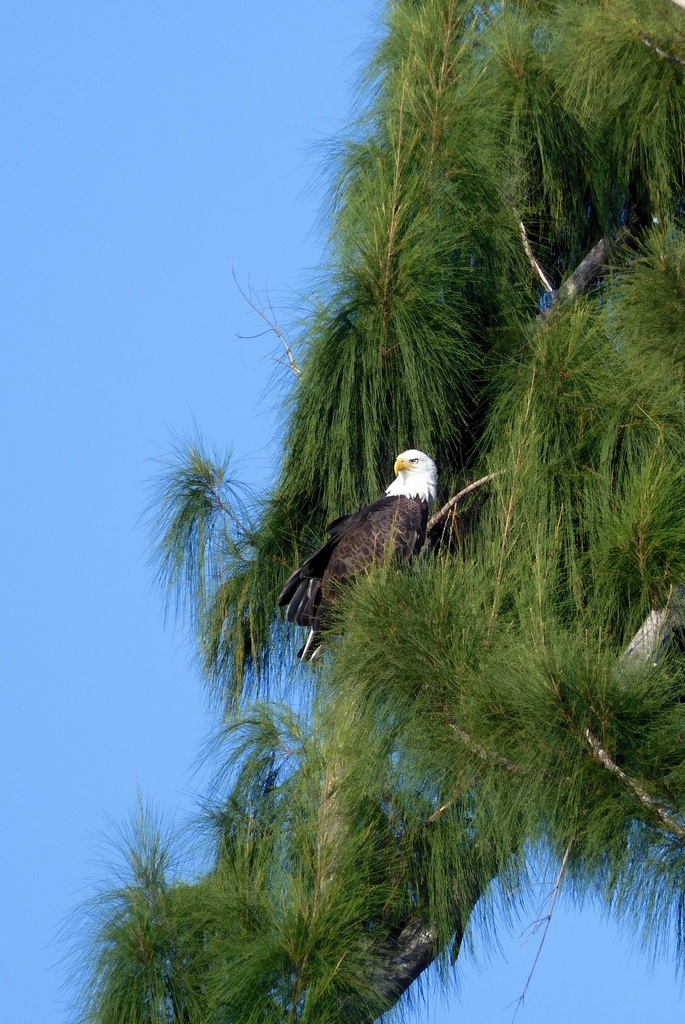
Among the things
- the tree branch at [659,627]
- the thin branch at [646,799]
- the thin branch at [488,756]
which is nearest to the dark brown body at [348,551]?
the tree branch at [659,627]

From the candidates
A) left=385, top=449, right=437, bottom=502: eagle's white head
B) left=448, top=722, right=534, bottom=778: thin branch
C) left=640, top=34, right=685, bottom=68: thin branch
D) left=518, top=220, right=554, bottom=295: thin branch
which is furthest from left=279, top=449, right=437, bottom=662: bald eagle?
left=640, top=34, right=685, bottom=68: thin branch

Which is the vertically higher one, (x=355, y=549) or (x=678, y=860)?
(x=355, y=549)

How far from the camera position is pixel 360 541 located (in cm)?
272

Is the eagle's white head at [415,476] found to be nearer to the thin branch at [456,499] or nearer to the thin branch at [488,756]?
the thin branch at [456,499]

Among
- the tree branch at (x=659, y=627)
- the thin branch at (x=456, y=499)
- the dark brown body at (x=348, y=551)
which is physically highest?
the thin branch at (x=456, y=499)

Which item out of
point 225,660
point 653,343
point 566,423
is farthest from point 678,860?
point 225,660

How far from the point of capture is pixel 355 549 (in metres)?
2.71

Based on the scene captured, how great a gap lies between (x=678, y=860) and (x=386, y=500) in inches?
39.6

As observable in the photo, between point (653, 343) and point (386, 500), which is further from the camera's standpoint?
point (386, 500)

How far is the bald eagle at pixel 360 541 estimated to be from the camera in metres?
2.70

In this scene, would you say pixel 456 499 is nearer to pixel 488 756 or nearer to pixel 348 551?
pixel 348 551

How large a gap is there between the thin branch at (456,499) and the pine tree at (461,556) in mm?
15

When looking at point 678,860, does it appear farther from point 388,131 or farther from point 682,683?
point 388,131

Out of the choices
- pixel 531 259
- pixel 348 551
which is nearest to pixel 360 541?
pixel 348 551
